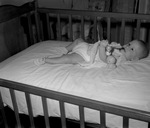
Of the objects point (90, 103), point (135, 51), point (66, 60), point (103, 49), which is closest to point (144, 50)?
point (135, 51)

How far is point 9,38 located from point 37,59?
0.44m

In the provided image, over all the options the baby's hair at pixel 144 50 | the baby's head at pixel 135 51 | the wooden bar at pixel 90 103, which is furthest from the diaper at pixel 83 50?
the wooden bar at pixel 90 103

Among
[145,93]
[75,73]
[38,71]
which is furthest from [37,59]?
[145,93]

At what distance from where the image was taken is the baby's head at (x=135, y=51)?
5.35ft

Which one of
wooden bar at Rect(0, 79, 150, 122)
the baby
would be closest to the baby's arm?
the baby

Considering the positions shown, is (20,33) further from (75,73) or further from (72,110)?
(72,110)

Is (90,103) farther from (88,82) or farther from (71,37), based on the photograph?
(71,37)

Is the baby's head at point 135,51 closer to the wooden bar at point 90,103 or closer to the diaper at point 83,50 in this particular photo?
the diaper at point 83,50

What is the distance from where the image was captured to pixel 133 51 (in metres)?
1.64

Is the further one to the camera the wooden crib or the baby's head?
the baby's head

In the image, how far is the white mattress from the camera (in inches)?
50.0

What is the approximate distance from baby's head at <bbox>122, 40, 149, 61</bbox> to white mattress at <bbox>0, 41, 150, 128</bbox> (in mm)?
50

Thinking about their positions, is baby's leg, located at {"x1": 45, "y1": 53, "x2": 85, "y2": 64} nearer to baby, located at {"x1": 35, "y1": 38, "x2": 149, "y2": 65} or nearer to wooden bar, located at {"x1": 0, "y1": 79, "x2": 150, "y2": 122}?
baby, located at {"x1": 35, "y1": 38, "x2": 149, "y2": 65}

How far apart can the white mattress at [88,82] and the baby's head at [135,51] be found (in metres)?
0.05
